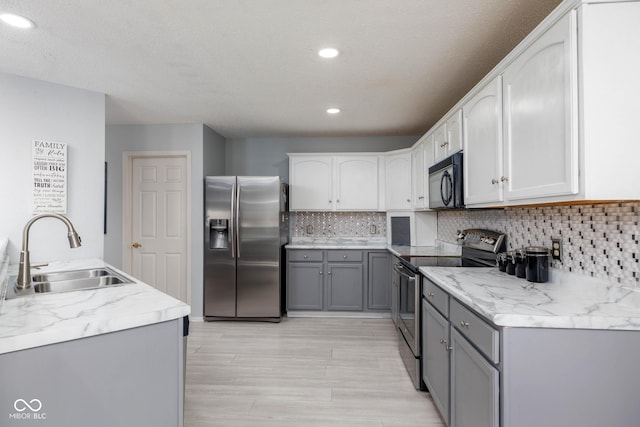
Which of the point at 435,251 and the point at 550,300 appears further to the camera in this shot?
the point at 435,251

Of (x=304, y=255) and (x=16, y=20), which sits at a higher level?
(x=16, y=20)

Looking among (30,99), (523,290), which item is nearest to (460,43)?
(523,290)

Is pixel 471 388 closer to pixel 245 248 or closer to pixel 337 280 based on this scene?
pixel 337 280

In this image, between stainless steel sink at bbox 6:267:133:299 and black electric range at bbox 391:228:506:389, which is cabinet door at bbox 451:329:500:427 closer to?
black electric range at bbox 391:228:506:389

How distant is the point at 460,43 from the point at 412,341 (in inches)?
83.7

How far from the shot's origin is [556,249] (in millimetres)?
1997

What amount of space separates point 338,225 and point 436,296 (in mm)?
2777

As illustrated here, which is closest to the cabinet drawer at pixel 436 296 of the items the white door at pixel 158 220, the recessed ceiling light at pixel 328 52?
the recessed ceiling light at pixel 328 52

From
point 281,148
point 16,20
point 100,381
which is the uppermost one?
point 16,20

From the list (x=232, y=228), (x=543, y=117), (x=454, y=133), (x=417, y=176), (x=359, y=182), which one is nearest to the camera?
(x=543, y=117)

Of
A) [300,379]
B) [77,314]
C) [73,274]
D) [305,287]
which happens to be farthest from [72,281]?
[305,287]

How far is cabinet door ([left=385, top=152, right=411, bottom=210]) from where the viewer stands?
438 cm

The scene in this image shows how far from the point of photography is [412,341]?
8.65 ft

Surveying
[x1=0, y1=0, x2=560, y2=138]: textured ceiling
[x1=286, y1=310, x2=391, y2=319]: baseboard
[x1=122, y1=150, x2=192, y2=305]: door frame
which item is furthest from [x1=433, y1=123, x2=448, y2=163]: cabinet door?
[x1=122, y1=150, x2=192, y2=305]: door frame
